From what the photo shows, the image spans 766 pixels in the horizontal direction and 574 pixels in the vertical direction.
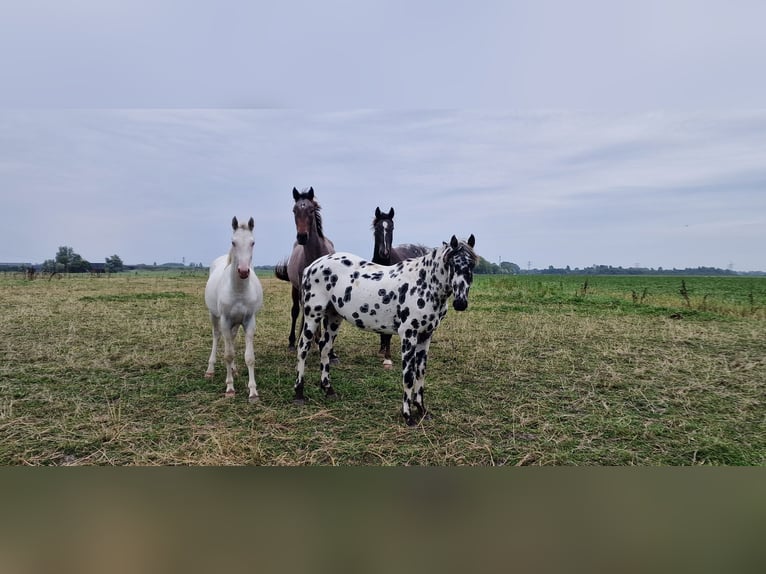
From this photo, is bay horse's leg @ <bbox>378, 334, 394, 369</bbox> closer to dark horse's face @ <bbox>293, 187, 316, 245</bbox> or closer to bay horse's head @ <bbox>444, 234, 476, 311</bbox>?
dark horse's face @ <bbox>293, 187, 316, 245</bbox>

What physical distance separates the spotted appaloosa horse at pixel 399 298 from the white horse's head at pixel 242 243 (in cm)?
72

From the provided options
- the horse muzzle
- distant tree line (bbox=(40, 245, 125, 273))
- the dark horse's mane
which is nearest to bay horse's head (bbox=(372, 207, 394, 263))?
the dark horse's mane

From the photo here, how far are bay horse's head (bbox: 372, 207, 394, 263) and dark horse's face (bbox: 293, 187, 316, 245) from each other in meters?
1.01

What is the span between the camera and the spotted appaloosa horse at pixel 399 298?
363 centimetres

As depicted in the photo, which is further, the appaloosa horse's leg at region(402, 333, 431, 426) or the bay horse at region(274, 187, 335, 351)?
the bay horse at region(274, 187, 335, 351)

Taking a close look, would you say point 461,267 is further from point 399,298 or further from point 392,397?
point 392,397

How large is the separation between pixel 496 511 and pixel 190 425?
281 cm

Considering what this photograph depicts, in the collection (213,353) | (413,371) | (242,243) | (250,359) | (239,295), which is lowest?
(213,353)

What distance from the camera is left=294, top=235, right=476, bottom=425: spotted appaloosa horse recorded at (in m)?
3.63

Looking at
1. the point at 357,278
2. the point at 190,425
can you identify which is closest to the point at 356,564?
the point at 190,425

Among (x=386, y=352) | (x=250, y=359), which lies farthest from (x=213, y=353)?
(x=386, y=352)

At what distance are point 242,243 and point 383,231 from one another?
6.96ft

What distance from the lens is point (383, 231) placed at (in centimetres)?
562

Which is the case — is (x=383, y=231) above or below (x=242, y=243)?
above
